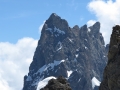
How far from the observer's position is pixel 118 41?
42.7 meters

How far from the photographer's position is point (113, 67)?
39.9 m

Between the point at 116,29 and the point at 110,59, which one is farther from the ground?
the point at 116,29

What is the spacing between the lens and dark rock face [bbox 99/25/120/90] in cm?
3869

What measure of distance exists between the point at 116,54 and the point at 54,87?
26.1 ft

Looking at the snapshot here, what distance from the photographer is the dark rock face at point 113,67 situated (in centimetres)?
3869

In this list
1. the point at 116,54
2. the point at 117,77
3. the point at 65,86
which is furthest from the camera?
the point at 65,86

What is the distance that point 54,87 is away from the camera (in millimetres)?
43531

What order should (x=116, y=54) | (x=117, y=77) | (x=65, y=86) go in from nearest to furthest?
1. (x=117, y=77)
2. (x=116, y=54)
3. (x=65, y=86)

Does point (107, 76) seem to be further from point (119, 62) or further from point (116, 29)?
point (116, 29)

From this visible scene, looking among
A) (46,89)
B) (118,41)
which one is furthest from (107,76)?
(46,89)

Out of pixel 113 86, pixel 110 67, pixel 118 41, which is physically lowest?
pixel 113 86

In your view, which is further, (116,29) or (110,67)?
(116,29)

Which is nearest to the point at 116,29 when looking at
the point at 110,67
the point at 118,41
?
the point at 118,41

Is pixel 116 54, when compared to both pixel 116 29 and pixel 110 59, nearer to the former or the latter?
pixel 110 59
